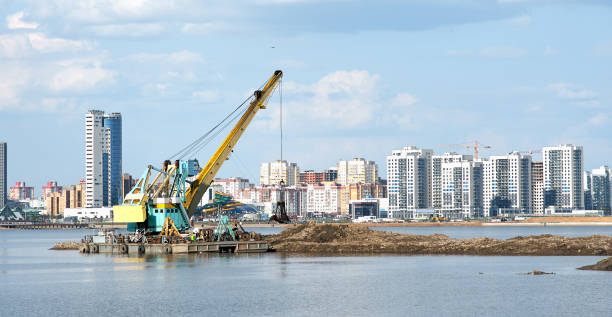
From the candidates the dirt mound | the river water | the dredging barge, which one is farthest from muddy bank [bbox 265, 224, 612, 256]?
the dirt mound

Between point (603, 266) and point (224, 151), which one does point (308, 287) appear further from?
point (224, 151)

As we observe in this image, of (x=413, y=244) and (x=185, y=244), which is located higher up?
(x=185, y=244)

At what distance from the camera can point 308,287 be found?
44562 mm

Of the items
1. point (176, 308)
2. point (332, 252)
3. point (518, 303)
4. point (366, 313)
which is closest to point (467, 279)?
point (518, 303)

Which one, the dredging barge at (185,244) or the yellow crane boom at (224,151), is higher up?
the yellow crane boom at (224,151)

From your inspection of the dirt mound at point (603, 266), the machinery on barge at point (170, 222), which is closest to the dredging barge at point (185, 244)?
the machinery on barge at point (170, 222)

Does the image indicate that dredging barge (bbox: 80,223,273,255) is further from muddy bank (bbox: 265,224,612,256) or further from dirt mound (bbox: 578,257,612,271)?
dirt mound (bbox: 578,257,612,271)

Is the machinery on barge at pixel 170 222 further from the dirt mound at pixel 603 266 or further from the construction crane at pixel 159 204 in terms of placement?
the dirt mound at pixel 603 266

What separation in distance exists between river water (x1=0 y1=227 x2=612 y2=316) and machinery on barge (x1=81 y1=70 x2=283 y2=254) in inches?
190

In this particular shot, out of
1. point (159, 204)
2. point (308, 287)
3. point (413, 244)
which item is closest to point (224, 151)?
point (159, 204)

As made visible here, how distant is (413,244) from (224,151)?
57.9 feet

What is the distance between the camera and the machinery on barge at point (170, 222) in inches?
2675

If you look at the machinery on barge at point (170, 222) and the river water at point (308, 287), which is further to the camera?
the machinery on barge at point (170, 222)

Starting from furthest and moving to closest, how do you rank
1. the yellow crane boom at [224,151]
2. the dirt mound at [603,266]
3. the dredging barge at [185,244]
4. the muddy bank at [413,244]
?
the yellow crane boom at [224,151]
the dredging barge at [185,244]
the muddy bank at [413,244]
the dirt mound at [603,266]
